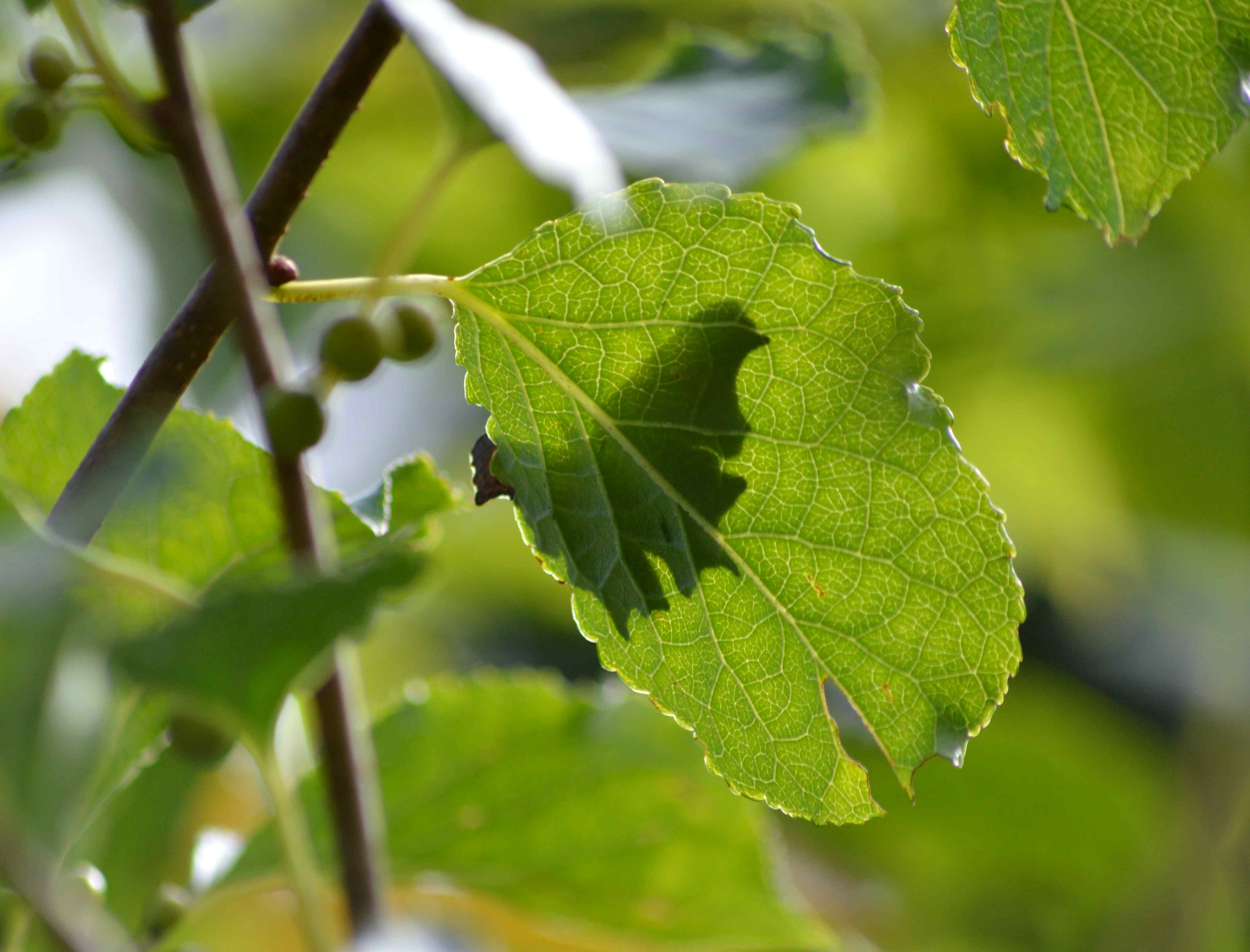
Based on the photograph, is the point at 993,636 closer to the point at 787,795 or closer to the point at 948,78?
the point at 787,795

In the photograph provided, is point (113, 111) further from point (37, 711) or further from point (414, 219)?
point (37, 711)

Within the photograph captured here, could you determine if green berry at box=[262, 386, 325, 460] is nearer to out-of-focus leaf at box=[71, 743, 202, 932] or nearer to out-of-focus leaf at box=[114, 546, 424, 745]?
out-of-focus leaf at box=[114, 546, 424, 745]

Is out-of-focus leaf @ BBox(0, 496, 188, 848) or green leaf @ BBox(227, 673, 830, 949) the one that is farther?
green leaf @ BBox(227, 673, 830, 949)

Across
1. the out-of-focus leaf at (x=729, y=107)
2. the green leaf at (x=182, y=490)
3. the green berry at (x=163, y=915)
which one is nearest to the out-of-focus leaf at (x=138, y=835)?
the green berry at (x=163, y=915)

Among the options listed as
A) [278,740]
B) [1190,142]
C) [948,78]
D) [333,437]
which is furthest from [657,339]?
[948,78]

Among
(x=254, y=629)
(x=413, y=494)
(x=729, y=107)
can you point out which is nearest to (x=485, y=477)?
A: (x=413, y=494)

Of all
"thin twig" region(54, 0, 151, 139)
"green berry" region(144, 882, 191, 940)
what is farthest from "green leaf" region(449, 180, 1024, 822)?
"green berry" region(144, 882, 191, 940)
